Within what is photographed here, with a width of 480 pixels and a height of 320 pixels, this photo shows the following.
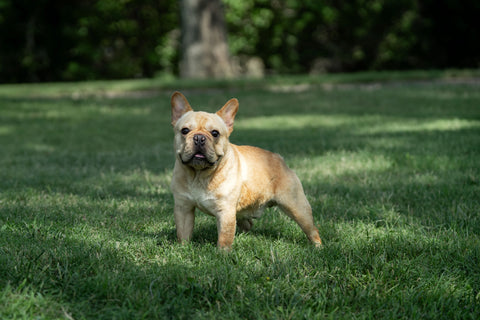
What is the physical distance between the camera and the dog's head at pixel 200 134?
3.23 meters

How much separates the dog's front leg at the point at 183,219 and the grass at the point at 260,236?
0.12m

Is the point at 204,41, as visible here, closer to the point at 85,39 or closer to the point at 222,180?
the point at 85,39

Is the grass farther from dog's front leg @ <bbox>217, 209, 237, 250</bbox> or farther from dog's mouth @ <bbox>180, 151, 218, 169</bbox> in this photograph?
dog's mouth @ <bbox>180, 151, 218, 169</bbox>

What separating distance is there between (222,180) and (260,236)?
672mm

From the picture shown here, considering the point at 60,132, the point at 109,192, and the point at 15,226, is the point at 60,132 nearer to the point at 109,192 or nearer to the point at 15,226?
the point at 109,192

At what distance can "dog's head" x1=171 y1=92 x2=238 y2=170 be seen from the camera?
323cm

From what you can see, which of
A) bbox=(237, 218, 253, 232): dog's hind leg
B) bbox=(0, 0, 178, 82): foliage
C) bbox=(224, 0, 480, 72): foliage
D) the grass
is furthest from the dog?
bbox=(0, 0, 178, 82): foliage

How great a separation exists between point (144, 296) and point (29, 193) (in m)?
2.78

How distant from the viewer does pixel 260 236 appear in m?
3.84

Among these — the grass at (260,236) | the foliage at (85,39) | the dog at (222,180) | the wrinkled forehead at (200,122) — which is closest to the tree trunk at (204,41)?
the foliage at (85,39)

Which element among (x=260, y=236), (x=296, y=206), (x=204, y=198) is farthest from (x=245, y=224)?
(x=204, y=198)

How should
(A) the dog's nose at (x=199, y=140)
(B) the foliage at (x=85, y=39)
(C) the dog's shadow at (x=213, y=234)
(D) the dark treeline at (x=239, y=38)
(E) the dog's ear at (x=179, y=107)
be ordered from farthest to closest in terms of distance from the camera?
(B) the foliage at (x=85, y=39) → (D) the dark treeline at (x=239, y=38) → (C) the dog's shadow at (x=213, y=234) → (E) the dog's ear at (x=179, y=107) → (A) the dog's nose at (x=199, y=140)

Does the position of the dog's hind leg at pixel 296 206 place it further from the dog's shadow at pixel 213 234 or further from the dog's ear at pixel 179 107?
the dog's ear at pixel 179 107

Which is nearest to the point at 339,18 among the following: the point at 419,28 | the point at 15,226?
the point at 419,28
